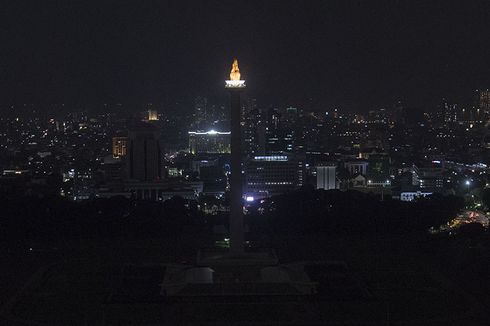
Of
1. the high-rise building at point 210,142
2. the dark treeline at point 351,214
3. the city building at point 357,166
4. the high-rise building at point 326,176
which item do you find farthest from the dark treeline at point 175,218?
the high-rise building at point 210,142

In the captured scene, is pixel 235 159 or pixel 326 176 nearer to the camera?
pixel 235 159

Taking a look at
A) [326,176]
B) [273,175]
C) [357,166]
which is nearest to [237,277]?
[273,175]

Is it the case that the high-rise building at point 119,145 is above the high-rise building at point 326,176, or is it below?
above

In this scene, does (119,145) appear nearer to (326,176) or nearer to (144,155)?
(144,155)

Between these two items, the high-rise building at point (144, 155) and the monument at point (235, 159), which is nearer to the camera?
the monument at point (235, 159)

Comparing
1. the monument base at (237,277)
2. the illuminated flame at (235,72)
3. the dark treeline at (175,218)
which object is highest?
the illuminated flame at (235,72)

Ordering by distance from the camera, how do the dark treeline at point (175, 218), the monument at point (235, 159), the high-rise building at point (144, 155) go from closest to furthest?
the monument at point (235, 159) < the dark treeline at point (175, 218) < the high-rise building at point (144, 155)

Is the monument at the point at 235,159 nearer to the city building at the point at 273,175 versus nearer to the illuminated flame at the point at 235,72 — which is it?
the illuminated flame at the point at 235,72
